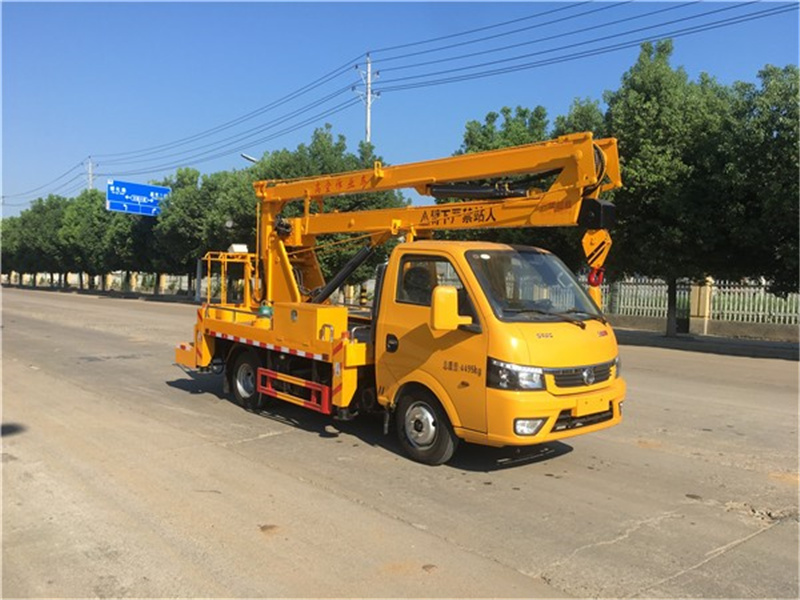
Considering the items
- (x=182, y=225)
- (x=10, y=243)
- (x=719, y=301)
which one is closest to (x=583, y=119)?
(x=719, y=301)

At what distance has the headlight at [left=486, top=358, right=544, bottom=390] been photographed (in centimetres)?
527

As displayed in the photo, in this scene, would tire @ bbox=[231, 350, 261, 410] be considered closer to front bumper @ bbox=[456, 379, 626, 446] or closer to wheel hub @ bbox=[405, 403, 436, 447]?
wheel hub @ bbox=[405, 403, 436, 447]

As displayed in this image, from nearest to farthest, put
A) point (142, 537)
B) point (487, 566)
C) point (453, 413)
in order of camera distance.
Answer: point (487, 566), point (142, 537), point (453, 413)

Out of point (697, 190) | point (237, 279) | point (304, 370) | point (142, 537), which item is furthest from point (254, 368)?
point (697, 190)

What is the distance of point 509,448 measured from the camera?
6.64 meters

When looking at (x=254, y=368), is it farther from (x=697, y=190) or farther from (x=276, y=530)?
(x=697, y=190)

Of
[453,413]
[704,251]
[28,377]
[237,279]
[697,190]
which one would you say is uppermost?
[697,190]

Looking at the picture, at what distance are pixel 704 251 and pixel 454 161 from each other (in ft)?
43.4

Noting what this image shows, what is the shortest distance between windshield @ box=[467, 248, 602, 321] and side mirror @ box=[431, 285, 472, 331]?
0.39m

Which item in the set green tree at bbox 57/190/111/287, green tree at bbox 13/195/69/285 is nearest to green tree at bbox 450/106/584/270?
green tree at bbox 57/190/111/287

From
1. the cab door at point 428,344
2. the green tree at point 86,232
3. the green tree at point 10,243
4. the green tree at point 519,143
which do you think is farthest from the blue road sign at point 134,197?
the green tree at point 10,243

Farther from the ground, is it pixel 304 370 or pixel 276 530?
pixel 304 370

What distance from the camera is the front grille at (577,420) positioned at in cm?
548

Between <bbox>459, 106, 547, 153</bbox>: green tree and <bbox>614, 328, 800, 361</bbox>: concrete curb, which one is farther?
<bbox>459, 106, 547, 153</bbox>: green tree
